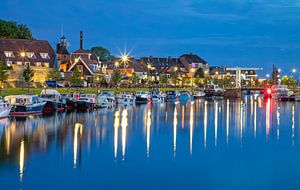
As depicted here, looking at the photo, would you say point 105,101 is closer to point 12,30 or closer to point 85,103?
point 85,103

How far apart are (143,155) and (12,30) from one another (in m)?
81.0

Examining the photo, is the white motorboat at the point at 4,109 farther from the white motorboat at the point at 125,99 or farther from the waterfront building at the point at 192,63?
the waterfront building at the point at 192,63

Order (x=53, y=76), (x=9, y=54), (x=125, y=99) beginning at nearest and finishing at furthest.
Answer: (x=125, y=99) → (x=53, y=76) → (x=9, y=54)

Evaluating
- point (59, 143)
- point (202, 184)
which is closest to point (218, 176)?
point (202, 184)

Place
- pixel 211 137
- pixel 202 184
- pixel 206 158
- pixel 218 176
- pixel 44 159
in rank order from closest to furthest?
pixel 202 184
pixel 218 176
pixel 44 159
pixel 206 158
pixel 211 137

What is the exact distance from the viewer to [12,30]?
104 meters

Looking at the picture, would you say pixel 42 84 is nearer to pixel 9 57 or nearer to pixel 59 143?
pixel 9 57

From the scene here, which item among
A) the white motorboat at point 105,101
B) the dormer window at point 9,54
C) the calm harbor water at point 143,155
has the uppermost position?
the dormer window at point 9,54

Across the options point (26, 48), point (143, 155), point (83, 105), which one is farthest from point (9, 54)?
point (143, 155)

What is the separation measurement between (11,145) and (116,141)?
304 inches

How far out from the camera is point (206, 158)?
30828 millimetres

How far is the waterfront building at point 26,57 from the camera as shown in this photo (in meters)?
80.8

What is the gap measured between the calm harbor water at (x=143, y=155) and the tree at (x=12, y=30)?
59.9m

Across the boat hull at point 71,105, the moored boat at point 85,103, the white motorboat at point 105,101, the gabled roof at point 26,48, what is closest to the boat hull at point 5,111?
the boat hull at point 71,105
